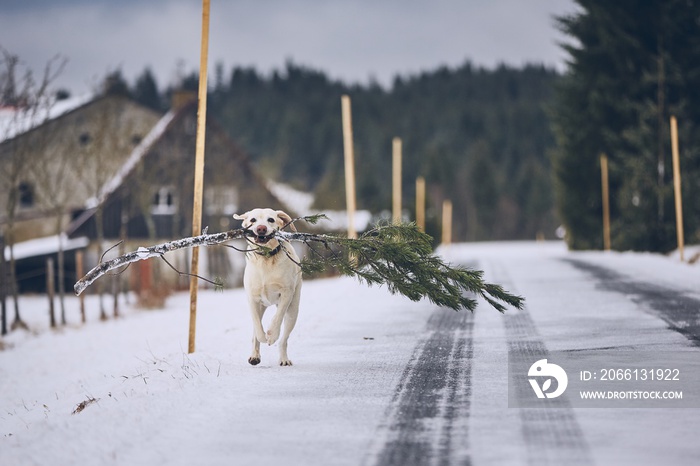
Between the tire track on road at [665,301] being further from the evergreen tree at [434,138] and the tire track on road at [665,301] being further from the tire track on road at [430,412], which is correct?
the evergreen tree at [434,138]

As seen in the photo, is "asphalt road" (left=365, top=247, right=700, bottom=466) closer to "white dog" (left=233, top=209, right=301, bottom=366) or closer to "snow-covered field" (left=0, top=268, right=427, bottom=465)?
"snow-covered field" (left=0, top=268, right=427, bottom=465)

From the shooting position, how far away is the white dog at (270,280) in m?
9.14

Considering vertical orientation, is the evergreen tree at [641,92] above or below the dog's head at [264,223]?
above

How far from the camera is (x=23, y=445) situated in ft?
22.6

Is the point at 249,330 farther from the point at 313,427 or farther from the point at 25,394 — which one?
the point at 313,427

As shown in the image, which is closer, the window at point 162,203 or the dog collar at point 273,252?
the dog collar at point 273,252

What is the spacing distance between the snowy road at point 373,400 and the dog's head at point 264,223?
4.48ft

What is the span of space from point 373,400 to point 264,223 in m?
2.38

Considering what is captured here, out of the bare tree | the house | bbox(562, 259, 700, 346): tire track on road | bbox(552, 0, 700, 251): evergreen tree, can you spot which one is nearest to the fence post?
the bare tree

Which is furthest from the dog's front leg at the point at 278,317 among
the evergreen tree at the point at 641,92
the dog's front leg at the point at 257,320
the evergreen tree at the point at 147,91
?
the evergreen tree at the point at 147,91

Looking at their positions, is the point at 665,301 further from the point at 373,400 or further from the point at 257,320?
the point at 373,400

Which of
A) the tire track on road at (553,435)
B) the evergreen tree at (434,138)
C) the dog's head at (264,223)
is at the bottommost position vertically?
the tire track on road at (553,435)

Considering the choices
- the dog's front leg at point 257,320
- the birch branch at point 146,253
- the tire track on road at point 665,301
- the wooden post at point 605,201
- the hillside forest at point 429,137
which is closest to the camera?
the dog's front leg at point 257,320

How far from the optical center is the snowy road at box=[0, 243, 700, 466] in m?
6.05
